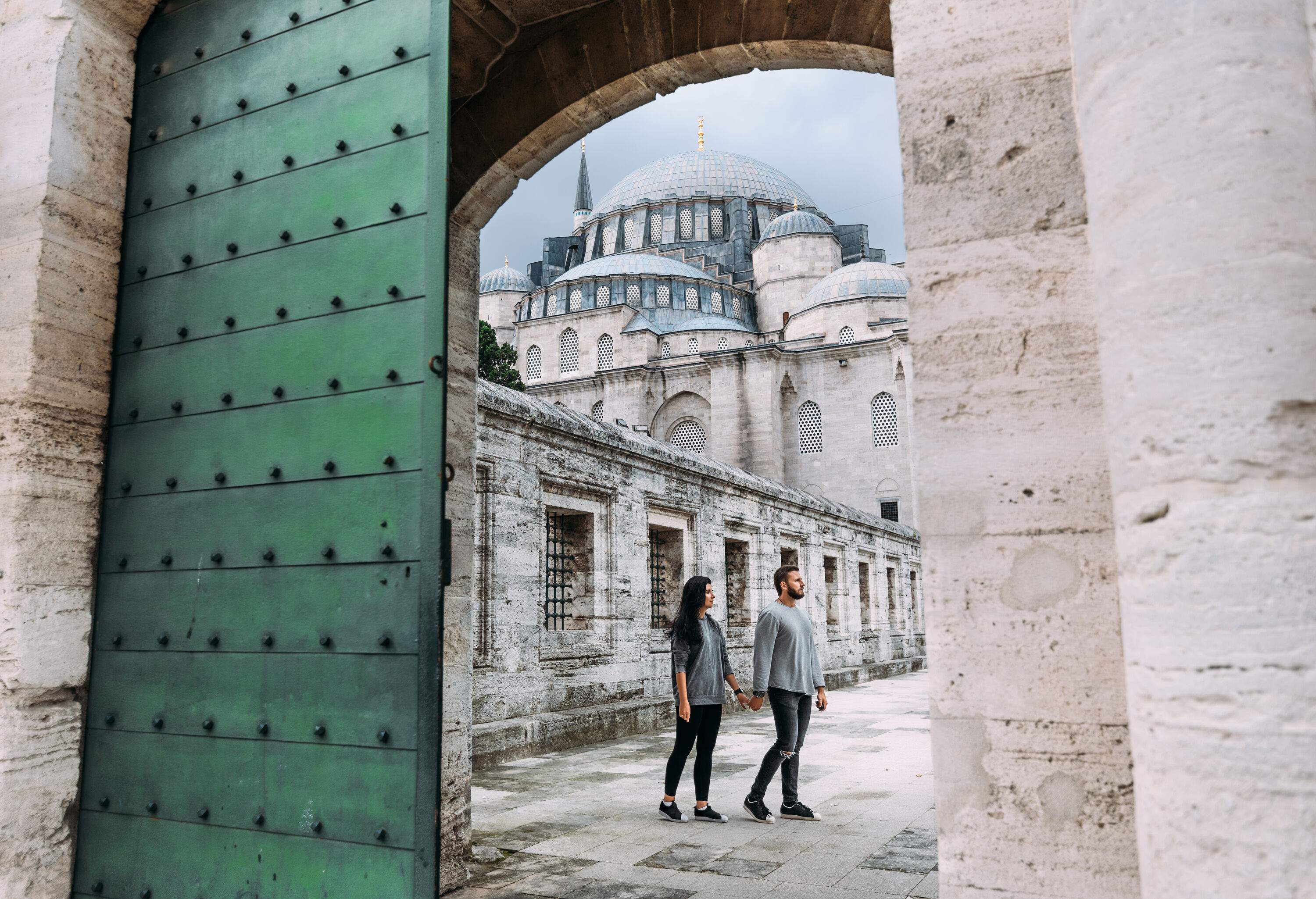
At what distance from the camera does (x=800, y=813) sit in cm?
527

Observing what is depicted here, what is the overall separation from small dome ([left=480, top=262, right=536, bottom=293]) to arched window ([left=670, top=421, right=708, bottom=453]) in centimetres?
1732

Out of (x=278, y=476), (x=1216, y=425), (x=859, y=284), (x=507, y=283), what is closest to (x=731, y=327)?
(x=859, y=284)

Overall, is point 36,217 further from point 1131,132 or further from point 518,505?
point 518,505

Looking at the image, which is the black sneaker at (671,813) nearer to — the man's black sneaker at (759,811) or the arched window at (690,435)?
the man's black sneaker at (759,811)

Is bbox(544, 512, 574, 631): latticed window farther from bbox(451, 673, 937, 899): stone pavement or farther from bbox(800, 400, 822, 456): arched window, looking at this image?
bbox(800, 400, 822, 456): arched window

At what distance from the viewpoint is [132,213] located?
3307mm

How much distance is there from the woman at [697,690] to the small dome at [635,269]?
140 ft

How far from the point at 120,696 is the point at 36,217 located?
1625mm

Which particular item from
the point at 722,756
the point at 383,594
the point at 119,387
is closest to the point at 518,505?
the point at 722,756

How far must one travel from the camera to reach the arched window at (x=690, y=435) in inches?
1544

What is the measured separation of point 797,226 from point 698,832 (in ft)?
150

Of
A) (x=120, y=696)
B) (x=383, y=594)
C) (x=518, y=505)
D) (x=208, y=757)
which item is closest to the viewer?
(x=383, y=594)

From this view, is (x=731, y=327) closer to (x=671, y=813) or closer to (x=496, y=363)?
(x=496, y=363)

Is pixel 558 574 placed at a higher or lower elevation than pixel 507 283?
lower
